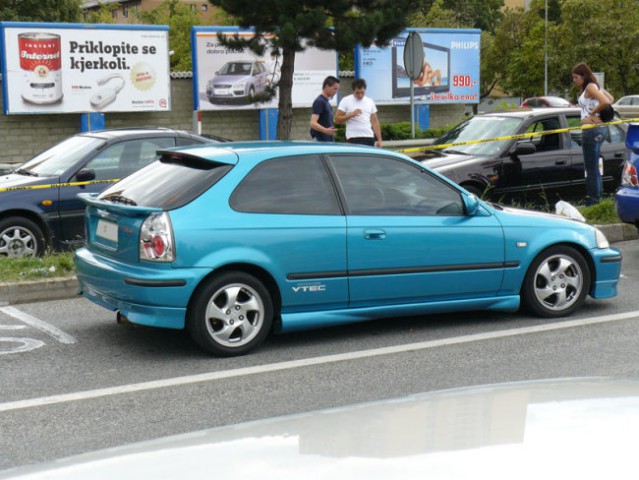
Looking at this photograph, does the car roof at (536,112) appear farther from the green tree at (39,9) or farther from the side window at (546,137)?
the green tree at (39,9)

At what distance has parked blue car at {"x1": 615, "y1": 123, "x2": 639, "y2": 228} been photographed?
10.1 metres

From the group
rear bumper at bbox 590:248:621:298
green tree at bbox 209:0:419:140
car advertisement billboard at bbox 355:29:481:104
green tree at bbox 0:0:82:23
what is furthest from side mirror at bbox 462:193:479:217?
green tree at bbox 0:0:82:23

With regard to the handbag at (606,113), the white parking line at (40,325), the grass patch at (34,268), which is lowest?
the white parking line at (40,325)

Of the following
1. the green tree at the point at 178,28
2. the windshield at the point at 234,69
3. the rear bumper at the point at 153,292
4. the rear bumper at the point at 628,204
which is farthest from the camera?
the green tree at the point at 178,28

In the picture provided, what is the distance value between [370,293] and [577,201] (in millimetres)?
6736

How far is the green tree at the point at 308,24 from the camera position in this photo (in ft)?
61.3

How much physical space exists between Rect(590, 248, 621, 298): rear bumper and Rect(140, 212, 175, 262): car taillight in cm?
341

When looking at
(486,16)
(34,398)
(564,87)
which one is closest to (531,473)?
(34,398)

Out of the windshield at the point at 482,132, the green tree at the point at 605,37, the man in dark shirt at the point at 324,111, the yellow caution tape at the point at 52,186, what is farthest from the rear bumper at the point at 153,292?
the green tree at the point at 605,37

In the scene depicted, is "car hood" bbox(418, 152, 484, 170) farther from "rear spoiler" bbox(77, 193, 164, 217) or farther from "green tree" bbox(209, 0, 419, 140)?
"green tree" bbox(209, 0, 419, 140)

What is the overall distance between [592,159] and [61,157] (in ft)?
21.1

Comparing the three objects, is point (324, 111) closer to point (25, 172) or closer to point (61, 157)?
point (61, 157)

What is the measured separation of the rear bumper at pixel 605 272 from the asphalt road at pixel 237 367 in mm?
189

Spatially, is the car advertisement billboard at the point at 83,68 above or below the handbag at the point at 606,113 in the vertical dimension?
above
